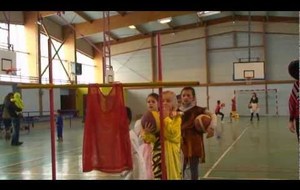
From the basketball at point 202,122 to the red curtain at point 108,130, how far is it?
1.06m

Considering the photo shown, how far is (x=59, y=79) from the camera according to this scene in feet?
86.8

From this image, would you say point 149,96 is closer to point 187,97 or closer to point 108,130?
point 187,97

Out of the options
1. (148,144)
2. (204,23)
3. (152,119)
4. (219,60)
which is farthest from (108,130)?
(204,23)

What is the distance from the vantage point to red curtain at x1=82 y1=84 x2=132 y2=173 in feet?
13.3

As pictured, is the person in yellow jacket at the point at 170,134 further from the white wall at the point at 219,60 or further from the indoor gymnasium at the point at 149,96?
the white wall at the point at 219,60

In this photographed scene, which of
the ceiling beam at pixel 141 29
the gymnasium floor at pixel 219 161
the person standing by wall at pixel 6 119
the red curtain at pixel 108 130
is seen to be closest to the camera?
the red curtain at pixel 108 130

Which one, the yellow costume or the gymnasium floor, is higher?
the yellow costume

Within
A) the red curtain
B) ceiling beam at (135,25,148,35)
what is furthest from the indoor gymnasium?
ceiling beam at (135,25,148,35)

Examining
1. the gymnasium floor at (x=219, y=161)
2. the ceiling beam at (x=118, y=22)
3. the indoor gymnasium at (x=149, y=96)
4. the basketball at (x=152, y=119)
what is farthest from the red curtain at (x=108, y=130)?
the ceiling beam at (x=118, y=22)

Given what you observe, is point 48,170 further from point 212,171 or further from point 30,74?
point 30,74

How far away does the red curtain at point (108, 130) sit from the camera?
405 cm

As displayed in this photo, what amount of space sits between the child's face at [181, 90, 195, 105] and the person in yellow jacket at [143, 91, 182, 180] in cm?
34

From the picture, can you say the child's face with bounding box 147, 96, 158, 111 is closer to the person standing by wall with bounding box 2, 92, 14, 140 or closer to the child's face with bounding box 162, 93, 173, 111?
the child's face with bounding box 162, 93, 173, 111
